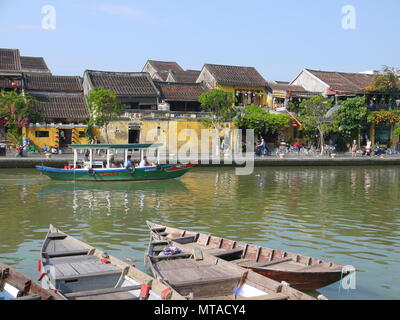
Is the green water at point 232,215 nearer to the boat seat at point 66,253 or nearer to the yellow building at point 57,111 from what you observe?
the boat seat at point 66,253

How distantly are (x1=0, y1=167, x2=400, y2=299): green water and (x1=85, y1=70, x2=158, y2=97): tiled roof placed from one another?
40.3ft

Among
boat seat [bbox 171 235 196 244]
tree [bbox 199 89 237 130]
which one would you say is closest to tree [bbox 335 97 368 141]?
tree [bbox 199 89 237 130]

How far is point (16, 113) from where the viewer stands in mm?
32625

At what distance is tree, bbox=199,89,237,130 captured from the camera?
112 feet

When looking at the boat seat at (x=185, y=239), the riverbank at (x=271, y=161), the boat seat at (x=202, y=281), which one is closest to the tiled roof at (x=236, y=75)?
the riverbank at (x=271, y=161)

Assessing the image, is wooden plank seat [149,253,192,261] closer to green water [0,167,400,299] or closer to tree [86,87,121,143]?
green water [0,167,400,299]

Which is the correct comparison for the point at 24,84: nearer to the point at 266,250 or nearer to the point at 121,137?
the point at 121,137

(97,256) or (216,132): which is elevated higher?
(216,132)

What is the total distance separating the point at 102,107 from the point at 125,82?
686 cm

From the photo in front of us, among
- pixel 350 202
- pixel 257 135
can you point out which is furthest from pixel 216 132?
pixel 350 202

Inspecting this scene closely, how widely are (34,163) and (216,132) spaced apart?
540 inches

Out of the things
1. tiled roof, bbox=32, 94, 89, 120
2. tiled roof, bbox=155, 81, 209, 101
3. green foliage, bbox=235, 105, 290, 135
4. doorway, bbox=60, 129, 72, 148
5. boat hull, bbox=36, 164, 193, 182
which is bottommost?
boat hull, bbox=36, 164, 193, 182

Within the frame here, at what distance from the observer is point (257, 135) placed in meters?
38.7

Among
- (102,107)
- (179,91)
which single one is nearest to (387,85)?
(179,91)
